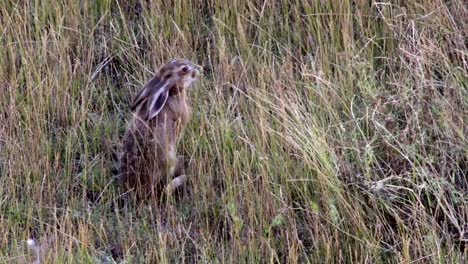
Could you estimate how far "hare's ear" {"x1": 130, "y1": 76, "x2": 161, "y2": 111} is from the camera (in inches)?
253

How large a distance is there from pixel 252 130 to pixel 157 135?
0.54m

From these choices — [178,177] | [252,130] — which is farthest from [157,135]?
[252,130]

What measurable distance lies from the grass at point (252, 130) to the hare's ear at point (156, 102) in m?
0.33

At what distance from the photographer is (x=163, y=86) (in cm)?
641

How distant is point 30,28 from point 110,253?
6.83ft

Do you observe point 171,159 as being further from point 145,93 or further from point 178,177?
point 145,93

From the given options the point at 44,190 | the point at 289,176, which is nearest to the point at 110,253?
the point at 44,190

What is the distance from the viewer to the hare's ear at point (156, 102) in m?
6.35

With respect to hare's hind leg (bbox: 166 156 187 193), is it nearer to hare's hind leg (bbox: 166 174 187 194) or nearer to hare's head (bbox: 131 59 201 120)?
hare's hind leg (bbox: 166 174 187 194)

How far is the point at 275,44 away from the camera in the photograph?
24.1 feet

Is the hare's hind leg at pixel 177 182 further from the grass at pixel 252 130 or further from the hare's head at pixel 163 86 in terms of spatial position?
the hare's head at pixel 163 86

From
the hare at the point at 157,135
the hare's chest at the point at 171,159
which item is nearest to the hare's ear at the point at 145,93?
the hare at the point at 157,135

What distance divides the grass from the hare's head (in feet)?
0.93

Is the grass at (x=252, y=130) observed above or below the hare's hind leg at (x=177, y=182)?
above
